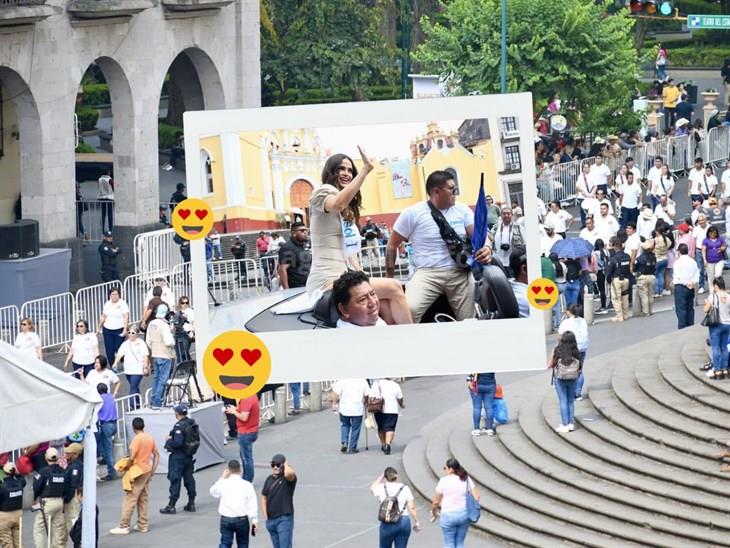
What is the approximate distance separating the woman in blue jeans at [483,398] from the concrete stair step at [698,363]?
8.89ft

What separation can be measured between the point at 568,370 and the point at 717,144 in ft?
77.9

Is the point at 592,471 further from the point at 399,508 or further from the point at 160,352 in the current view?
the point at 160,352

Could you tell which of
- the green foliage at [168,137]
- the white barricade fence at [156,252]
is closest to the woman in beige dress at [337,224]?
the white barricade fence at [156,252]

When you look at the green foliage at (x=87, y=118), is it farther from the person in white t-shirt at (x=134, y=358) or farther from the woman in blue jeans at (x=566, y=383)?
the woman in blue jeans at (x=566, y=383)

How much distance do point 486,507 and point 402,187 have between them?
1657 cm

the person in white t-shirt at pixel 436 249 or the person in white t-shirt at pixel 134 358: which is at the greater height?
the person in white t-shirt at pixel 436 249

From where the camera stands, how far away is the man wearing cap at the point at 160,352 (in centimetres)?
2716

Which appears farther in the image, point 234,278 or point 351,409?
point 351,409

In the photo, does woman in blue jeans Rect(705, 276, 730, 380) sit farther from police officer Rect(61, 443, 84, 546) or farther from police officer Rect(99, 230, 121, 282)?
police officer Rect(99, 230, 121, 282)

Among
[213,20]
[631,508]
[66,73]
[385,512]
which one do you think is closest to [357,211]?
[385,512]

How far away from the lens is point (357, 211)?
6.27 m

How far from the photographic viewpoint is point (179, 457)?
76.2 feet

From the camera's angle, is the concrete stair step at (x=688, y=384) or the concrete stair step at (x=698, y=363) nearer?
the concrete stair step at (x=688, y=384)

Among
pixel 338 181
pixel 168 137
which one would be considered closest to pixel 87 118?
pixel 168 137
